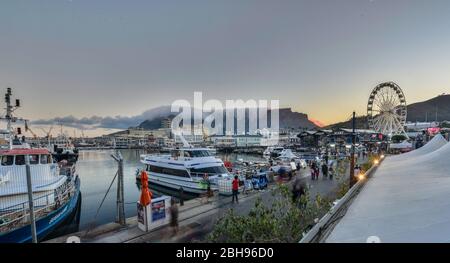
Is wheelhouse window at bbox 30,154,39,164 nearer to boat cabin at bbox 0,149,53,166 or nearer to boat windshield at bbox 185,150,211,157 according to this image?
boat cabin at bbox 0,149,53,166

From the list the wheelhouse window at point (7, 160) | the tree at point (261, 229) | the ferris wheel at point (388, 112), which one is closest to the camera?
the tree at point (261, 229)

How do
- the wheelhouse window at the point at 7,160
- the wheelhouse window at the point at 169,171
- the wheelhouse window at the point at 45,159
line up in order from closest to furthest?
the wheelhouse window at the point at 7,160, the wheelhouse window at the point at 45,159, the wheelhouse window at the point at 169,171

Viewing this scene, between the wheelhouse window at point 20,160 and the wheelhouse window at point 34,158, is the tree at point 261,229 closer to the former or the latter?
the wheelhouse window at point 20,160

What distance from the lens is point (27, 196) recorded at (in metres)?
8.01

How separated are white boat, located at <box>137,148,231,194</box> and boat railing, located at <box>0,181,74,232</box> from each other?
580 centimetres

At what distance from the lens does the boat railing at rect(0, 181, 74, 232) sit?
5961 millimetres

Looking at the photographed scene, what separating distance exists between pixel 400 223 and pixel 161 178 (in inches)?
599

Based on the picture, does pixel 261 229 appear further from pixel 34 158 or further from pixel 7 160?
pixel 34 158

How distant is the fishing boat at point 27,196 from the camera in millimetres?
6050

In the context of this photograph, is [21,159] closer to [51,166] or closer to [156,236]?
[51,166]

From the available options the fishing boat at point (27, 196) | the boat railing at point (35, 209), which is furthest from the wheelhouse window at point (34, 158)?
the boat railing at point (35, 209)

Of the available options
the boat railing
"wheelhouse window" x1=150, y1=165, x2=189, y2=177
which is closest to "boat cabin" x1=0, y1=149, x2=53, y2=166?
the boat railing

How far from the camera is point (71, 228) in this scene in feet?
30.9
